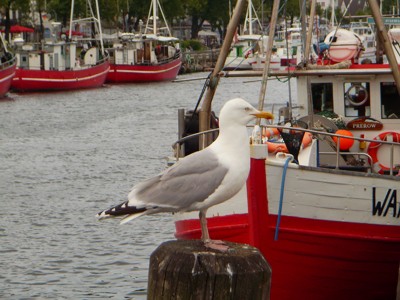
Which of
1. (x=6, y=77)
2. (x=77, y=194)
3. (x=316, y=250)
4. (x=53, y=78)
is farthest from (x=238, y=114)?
(x=53, y=78)

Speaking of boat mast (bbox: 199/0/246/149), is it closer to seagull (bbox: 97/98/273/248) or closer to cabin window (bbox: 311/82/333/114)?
cabin window (bbox: 311/82/333/114)

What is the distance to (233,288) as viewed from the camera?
27.8 feet

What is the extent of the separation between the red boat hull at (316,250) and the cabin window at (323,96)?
3.21m

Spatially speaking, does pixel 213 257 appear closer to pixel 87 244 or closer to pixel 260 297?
pixel 260 297

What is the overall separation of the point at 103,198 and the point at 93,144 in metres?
13.3

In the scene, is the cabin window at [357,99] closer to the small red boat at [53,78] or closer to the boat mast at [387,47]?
the boat mast at [387,47]

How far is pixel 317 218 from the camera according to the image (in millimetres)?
14859

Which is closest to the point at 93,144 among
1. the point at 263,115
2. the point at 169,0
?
the point at 263,115

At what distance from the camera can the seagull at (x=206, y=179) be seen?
1020cm

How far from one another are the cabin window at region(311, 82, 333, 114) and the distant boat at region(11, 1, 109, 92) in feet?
177

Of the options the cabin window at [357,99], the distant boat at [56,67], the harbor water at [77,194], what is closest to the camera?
the cabin window at [357,99]

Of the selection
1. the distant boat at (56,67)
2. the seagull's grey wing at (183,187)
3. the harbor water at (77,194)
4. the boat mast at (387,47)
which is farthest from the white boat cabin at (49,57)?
the seagull's grey wing at (183,187)

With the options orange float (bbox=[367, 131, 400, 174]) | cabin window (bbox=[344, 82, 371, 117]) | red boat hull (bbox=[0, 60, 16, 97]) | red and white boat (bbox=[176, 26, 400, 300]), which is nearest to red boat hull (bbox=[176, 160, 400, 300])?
red and white boat (bbox=[176, 26, 400, 300])

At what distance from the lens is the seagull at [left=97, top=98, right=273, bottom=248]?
33.4 feet
